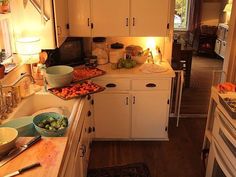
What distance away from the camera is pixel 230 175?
175cm

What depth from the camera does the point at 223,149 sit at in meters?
1.91

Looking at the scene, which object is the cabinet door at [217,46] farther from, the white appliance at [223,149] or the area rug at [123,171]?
the white appliance at [223,149]

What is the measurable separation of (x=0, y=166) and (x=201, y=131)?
267 centimetres

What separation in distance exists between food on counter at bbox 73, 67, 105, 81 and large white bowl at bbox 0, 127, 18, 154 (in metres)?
1.12

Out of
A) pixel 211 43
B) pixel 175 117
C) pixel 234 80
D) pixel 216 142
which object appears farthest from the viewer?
pixel 211 43

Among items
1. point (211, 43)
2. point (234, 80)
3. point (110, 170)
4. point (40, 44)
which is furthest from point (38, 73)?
point (211, 43)

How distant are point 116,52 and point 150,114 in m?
0.79

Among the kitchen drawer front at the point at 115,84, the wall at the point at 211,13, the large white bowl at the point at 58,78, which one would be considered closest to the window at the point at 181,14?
the wall at the point at 211,13

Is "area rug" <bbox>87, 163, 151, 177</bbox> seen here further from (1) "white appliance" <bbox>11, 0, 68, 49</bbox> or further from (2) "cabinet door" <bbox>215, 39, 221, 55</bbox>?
(2) "cabinet door" <bbox>215, 39, 221, 55</bbox>

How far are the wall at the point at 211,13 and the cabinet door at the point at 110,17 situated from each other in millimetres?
5012

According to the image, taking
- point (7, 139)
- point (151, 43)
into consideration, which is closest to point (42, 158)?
point (7, 139)

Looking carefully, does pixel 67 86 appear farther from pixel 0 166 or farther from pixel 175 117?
pixel 175 117

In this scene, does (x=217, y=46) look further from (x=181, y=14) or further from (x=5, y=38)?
(x=5, y=38)

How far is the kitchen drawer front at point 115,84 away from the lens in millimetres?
2783
